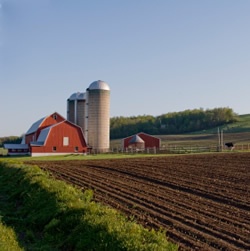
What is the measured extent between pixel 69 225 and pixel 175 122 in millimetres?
135325

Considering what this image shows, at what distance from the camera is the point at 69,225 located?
10977 millimetres

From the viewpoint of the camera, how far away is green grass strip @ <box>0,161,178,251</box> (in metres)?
8.66

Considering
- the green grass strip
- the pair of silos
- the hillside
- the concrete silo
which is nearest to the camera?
the green grass strip

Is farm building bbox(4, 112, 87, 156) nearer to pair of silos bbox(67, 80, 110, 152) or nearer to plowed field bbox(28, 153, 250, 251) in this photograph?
pair of silos bbox(67, 80, 110, 152)

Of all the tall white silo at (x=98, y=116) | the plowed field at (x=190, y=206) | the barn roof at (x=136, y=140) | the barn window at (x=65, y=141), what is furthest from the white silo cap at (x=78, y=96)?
the plowed field at (x=190, y=206)

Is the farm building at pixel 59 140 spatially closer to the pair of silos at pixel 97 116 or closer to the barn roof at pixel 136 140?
the pair of silos at pixel 97 116

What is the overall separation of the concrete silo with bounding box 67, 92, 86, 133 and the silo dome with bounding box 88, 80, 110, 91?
160 inches

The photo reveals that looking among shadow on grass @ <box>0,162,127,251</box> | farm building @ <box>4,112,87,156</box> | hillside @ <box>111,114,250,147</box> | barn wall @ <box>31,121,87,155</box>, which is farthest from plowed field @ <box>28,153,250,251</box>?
hillside @ <box>111,114,250,147</box>

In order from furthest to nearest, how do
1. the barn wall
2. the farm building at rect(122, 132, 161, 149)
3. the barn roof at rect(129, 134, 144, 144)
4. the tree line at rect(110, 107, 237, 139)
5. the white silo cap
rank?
the tree line at rect(110, 107, 237, 139)
the barn roof at rect(129, 134, 144, 144)
the farm building at rect(122, 132, 161, 149)
the white silo cap
the barn wall

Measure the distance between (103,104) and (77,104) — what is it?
612 cm

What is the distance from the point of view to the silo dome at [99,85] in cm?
6644

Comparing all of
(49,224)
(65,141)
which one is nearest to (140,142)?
(65,141)

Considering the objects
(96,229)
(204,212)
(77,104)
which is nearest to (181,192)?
(204,212)

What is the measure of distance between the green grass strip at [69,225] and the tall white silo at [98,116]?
48.4m
